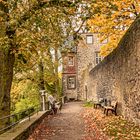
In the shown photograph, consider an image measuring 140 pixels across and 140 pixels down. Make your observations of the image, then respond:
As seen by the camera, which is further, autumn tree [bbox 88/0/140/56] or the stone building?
the stone building

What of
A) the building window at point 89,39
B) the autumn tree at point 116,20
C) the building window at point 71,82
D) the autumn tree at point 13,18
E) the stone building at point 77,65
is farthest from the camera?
the building window at point 89,39

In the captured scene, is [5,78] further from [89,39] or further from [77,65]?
[89,39]

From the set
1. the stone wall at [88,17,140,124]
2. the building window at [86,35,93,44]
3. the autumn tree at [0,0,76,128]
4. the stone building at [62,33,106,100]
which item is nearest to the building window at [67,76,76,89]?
the stone building at [62,33,106,100]

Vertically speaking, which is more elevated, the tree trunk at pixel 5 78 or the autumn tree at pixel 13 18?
the autumn tree at pixel 13 18

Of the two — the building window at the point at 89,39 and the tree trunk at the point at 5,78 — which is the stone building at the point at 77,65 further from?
the tree trunk at the point at 5,78

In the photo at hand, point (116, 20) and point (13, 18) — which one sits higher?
point (116, 20)

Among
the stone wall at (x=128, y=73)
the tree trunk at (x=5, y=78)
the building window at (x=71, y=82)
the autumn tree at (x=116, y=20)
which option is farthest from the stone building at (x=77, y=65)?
the tree trunk at (x=5, y=78)

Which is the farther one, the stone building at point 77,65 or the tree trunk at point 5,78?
the stone building at point 77,65

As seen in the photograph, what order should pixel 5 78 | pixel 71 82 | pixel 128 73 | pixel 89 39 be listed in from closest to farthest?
1. pixel 5 78
2. pixel 128 73
3. pixel 71 82
4. pixel 89 39

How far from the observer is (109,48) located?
87.5ft

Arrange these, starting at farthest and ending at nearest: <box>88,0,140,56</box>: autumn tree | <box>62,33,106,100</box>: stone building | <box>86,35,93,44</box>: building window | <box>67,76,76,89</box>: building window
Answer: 1. <box>86,35,93,44</box>: building window
2. <box>67,76,76,89</box>: building window
3. <box>62,33,106,100</box>: stone building
4. <box>88,0,140,56</box>: autumn tree

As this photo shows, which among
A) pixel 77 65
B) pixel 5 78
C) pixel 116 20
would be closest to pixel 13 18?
pixel 5 78

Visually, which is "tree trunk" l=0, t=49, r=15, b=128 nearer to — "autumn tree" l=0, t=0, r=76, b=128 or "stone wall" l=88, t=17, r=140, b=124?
"autumn tree" l=0, t=0, r=76, b=128

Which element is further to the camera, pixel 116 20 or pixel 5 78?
pixel 116 20
